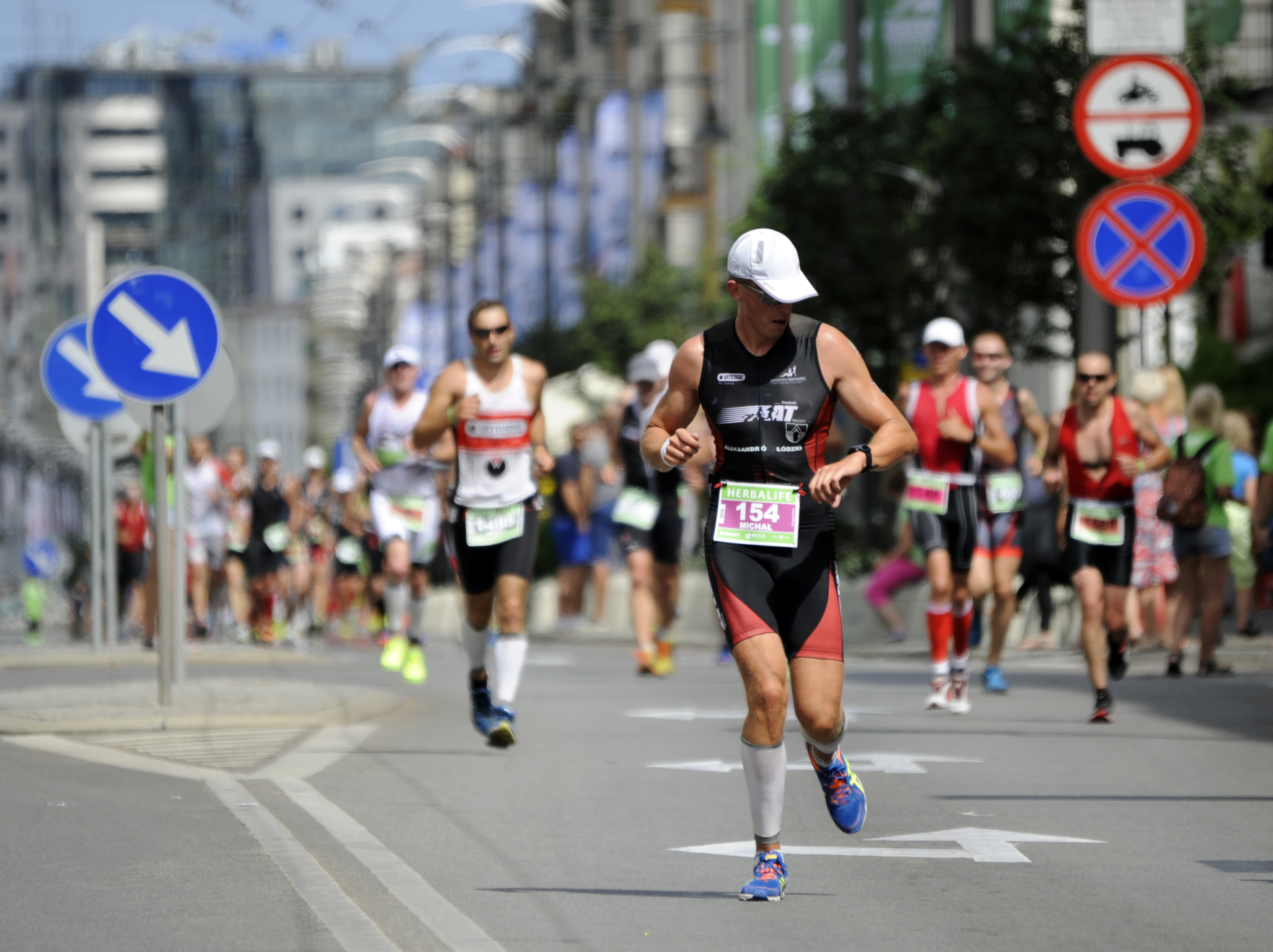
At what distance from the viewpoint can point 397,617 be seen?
15.8m

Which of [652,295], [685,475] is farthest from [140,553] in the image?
[652,295]

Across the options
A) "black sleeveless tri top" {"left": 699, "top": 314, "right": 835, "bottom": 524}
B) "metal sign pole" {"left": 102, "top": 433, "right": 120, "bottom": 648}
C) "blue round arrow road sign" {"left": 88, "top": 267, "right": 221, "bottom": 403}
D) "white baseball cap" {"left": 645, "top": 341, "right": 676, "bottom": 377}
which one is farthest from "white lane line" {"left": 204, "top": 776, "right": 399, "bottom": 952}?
"metal sign pole" {"left": 102, "top": 433, "right": 120, "bottom": 648}

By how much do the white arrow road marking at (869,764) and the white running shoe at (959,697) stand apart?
2167 mm

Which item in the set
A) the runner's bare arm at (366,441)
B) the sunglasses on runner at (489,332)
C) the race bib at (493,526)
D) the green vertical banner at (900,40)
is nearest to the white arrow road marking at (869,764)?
the race bib at (493,526)

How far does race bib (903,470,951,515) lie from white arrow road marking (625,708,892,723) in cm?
114

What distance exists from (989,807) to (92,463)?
1195cm

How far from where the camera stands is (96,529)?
19250 millimetres

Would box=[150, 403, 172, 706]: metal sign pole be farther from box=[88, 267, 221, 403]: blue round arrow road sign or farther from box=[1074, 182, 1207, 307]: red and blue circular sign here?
box=[1074, 182, 1207, 307]: red and blue circular sign

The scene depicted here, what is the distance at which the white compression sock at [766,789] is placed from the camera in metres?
7.16

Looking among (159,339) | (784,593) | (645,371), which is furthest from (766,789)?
(645,371)

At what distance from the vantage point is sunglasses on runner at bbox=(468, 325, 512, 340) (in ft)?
38.2

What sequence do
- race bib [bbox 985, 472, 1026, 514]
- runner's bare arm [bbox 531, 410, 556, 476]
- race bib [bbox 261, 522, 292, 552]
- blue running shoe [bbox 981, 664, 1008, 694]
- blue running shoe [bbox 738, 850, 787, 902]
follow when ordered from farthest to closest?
race bib [bbox 261, 522, 292, 552], blue running shoe [bbox 981, 664, 1008, 694], race bib [bbox 985, 472, 1026, 514], runner's bare arm [bbox 531, 410, 556, 476], blue running shoe [bbox 738, 850, 787, 902]

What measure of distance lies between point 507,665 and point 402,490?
4.23m

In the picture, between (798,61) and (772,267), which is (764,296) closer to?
(772,267)
